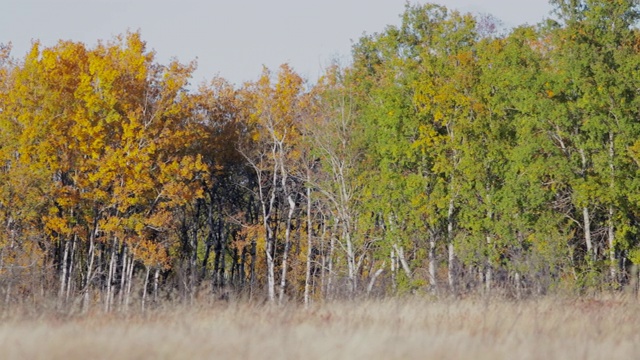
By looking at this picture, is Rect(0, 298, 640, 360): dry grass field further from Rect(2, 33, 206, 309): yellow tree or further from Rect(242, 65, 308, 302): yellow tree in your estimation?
Rect(242, 65, 308, 302): yellow tree

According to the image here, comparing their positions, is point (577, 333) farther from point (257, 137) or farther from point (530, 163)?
point (257, 137)

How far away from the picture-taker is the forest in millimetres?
33031

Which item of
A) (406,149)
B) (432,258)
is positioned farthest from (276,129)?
(432,258)

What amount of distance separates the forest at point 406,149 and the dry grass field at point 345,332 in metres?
15.8

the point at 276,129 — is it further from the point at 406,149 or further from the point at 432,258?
the point at 432,258

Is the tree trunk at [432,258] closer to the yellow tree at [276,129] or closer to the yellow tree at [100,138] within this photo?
the yellow tree at [276,129]

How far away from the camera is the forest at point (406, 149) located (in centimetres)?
3303

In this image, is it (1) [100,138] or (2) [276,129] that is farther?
(2) [276,129]

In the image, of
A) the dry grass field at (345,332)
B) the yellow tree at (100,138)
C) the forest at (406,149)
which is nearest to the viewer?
the dry grass field at (345,332)

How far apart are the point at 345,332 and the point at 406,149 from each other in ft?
82.8

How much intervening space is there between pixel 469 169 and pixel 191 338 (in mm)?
25710

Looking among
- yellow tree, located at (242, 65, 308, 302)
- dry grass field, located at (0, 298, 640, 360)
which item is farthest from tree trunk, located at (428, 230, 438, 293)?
dry grass field, located at (0, 298, 640, 360)

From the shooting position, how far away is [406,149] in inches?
1462

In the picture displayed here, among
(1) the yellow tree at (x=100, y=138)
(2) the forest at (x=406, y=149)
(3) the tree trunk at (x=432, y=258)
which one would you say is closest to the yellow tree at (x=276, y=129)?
(2) the forest at (x=406, y=149)
